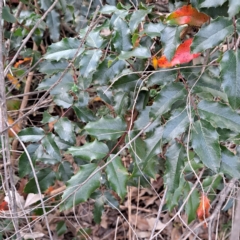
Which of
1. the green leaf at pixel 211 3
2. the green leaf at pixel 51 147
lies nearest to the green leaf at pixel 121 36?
the green leaf at pixel 211 3

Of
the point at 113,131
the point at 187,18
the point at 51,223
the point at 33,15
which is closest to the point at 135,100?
the point at 113,131

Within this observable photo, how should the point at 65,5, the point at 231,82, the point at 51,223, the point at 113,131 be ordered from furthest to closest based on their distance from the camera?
the point at 51,223, the point at 65,5, the point at 113,131, the point at 231,82

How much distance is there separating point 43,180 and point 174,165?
1.62ft

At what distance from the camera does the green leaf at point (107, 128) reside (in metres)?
0.88

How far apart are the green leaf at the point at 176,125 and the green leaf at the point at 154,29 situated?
19 centimetres

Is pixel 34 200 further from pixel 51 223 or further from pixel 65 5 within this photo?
pixel 65 5

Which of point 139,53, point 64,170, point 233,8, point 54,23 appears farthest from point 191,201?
point 54,23

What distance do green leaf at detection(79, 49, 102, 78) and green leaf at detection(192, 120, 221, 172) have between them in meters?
0.32

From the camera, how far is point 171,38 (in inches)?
30.4

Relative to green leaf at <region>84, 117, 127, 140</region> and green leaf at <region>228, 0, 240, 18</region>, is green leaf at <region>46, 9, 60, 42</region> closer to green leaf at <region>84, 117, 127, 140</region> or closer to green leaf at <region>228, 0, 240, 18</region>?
green leaf at <region>84, 117, 127, 140</region>

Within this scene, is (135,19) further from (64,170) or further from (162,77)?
(64,170)

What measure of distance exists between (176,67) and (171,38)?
0.25 ft

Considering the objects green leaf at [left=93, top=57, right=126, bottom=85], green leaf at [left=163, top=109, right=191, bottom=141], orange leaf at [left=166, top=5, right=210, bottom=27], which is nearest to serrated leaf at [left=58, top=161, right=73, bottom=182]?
green leaf at [left=93, top=57, right=126, bottom=85]

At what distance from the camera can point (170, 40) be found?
2.53 ft
